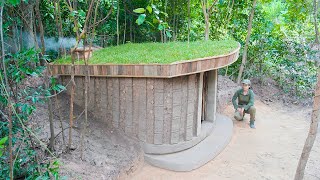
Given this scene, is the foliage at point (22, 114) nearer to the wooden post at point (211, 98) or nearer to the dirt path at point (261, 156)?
the dirt path at point (261, 156)

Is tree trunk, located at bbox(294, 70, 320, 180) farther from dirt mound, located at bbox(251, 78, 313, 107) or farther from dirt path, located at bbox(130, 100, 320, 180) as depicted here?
dirt mound, located at bbox(251, 78, 313, 107)

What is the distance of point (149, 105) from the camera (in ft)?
14.0

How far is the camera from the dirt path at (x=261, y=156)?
425cm

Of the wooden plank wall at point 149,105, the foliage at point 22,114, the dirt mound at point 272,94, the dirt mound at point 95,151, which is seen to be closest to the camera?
the foliage at point 22,114

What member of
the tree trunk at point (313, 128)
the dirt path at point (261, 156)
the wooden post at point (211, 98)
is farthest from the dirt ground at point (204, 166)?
the tree trunk at point (313, 128)

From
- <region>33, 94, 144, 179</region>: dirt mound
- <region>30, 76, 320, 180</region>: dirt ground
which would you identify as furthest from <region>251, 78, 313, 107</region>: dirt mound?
<region>33, 94, 144, 179</region>: dirt mound

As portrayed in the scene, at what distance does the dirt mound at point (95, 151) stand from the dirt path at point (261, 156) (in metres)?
0.28

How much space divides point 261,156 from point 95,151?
8.77ft

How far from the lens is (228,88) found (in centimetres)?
745

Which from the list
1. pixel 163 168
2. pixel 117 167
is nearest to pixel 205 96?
pixel 163 168

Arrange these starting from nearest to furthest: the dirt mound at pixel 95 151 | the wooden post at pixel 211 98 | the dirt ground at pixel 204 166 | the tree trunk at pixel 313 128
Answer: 1. the tree trunk at pixel 313 128
2. the dirt mound at pixel 95 151
3. the dirt ground at pixel 204 166
4. the wooden post at pixel 211 98

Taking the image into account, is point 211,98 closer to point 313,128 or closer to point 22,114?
point 313,128

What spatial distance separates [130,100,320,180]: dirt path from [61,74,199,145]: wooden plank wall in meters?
0.55

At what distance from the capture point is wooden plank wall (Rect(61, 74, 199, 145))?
421 cm
